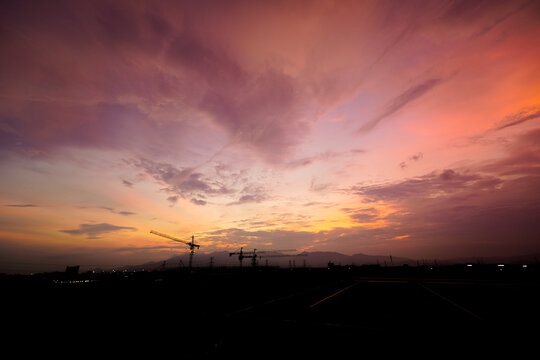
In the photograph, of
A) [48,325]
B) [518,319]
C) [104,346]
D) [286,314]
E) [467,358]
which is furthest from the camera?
[286,314]

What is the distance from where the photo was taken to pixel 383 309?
11656 mm

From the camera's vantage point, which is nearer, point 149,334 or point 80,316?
point 149,334

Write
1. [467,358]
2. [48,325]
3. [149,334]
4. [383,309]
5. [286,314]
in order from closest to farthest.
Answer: [467,358] → [149,334] → [48,325] → [286,314] → [383,309]

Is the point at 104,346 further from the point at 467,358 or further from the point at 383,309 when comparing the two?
the point at 383,309

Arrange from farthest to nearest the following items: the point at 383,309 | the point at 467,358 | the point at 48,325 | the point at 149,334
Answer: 1. the point at 383,309
2. the point at 48,325
3. the point at 149,334
4. the point at 467,358

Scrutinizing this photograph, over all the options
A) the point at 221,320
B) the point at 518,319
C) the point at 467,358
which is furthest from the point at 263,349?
the point at 518,319

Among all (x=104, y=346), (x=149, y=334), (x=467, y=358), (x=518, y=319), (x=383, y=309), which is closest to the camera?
(x=467, y=358)

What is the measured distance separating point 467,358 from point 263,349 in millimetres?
5174

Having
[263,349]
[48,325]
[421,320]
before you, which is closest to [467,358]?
[421,320]

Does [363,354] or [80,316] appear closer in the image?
[363,354]

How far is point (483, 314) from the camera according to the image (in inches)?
425

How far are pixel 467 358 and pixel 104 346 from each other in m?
9.82

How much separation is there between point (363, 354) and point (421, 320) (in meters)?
5.58

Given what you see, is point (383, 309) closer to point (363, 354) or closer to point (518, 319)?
point (518, 319)
